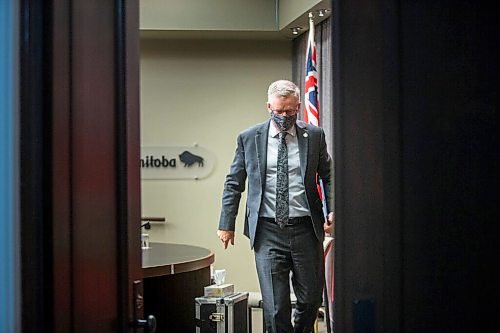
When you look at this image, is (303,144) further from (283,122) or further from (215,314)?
(215,314)

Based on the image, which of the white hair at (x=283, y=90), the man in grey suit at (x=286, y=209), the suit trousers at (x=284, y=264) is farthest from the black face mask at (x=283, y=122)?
the suit trousers at (x=284, y=264)

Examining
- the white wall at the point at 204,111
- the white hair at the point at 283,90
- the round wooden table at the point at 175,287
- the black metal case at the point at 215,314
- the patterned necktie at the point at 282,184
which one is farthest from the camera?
the white wall at the point at 204,111

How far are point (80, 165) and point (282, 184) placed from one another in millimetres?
1798

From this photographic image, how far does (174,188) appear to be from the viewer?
6.34m

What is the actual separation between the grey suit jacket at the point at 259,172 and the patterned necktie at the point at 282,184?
7 centimetres

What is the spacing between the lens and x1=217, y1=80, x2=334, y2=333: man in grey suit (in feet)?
11.8

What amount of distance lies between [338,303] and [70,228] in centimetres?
65

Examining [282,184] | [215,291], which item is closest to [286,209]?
[282,184]

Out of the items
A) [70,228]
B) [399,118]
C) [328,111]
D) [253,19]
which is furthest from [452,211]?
[253,19]

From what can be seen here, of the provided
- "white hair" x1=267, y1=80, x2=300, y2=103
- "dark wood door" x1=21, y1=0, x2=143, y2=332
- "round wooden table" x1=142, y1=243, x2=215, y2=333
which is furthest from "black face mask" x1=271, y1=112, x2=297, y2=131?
"dark wood door" x1=21, y1=0, x2=143, y2=332

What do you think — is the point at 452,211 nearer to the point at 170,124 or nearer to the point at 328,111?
the point at 328,111

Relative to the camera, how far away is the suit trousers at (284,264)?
3.60 m

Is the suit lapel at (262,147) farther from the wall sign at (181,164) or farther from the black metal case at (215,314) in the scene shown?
the wall sign at (181,164)

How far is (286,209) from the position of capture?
141 inches
